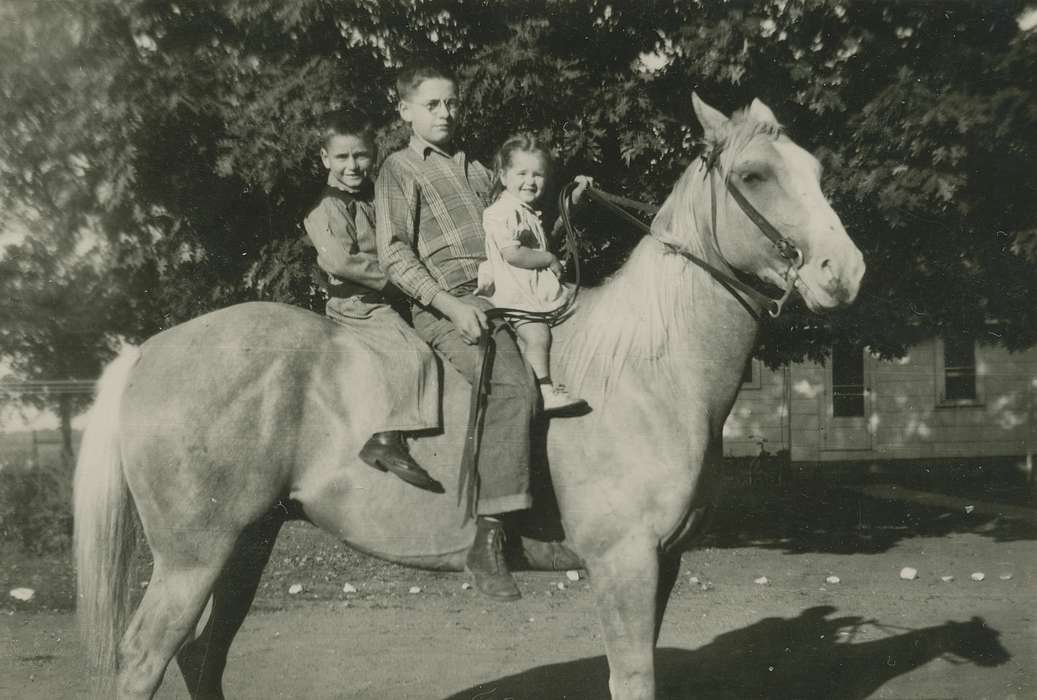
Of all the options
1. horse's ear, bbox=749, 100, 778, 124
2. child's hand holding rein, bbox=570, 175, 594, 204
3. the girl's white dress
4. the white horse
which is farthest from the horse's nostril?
child's hand holding rein, bbox=570, 175, 594, 204

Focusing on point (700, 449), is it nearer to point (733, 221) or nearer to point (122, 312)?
point (733, 221)

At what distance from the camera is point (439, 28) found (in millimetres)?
7395

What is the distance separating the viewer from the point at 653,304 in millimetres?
3637

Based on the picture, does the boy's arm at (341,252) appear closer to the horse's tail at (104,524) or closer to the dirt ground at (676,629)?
the horse's tail at (104,524)

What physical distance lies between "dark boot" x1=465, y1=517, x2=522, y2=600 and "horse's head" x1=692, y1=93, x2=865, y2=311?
149cm

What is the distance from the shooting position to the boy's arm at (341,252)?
393cm

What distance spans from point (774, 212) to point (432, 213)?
1.51 meters

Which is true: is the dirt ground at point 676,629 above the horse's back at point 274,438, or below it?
below

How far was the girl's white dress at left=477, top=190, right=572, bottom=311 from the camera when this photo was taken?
3742 millimetres

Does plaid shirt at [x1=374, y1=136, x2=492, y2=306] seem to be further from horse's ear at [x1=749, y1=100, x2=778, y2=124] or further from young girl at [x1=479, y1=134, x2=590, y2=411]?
horse's ear at [x1=749, y1=100, x2=778, y2=124]

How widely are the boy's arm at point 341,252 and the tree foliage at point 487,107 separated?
291 cm

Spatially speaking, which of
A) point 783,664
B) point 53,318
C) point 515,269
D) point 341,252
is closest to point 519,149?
point 515,269

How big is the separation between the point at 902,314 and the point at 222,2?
22.2 ft

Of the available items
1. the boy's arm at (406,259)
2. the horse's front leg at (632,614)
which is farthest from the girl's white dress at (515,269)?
the horse's front leg at (632,614)
